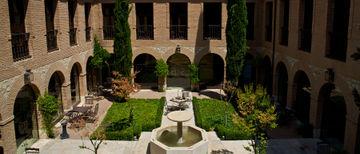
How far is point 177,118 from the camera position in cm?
1634

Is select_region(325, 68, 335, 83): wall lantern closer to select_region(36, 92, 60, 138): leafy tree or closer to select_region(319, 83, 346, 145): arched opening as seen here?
select_region(319, 83, 346, 145): arched opening

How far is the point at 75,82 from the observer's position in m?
24.8

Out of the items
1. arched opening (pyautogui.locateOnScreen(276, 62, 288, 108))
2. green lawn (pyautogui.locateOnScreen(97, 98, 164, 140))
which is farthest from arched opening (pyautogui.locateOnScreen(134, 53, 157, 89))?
arched opening (pyautogui.locateOnScreen(276, 62, 288, 108))

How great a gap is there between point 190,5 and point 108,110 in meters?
10.2

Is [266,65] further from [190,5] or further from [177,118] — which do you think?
[177,118]

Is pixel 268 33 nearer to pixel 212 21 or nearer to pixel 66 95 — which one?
pixel 212 21

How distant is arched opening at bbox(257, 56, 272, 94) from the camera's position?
2681 centimetres

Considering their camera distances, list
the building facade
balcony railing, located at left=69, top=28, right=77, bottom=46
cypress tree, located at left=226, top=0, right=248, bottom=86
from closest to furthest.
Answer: the building facade → balcony railing, located at left=69, top=28, right=77, bottom=46 → cypress tree, located at left=226, top=0, right=248, bottom=86

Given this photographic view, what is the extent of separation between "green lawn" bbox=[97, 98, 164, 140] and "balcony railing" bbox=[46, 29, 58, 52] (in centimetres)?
507

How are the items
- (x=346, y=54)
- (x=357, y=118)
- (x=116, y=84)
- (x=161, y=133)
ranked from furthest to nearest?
(x=116, y=84), (x=161, y=133), (x=346, y=54), (x=357, y=118)

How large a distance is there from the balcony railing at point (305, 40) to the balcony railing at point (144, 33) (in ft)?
39.8

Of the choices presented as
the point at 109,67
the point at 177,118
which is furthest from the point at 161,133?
the point at 109,67

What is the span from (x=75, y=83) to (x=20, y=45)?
8.17m

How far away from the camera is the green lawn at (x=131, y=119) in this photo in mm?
18203
